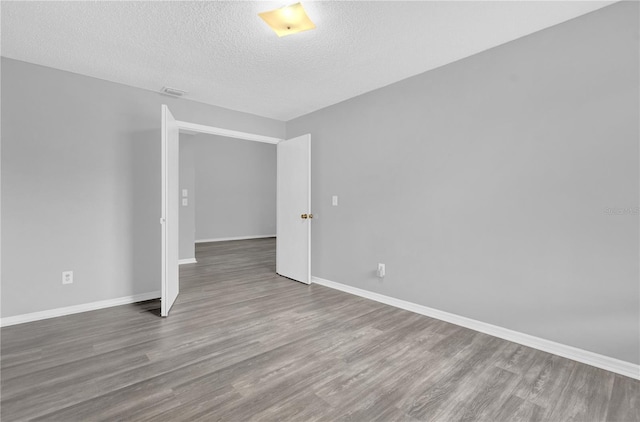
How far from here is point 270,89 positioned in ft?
11.3

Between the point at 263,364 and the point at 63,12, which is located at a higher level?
the point at 63,12

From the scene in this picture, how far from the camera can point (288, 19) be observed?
203cm

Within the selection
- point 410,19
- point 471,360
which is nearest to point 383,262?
point 471,360

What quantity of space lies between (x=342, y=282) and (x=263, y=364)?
6.34 ft

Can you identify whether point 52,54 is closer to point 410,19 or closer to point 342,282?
point 410,19

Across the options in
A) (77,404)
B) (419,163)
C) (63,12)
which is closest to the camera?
(77,404)

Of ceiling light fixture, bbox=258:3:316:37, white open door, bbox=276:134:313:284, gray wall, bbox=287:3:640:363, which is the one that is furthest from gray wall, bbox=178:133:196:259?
ceiling light fixture, bbox=258:3:316:37

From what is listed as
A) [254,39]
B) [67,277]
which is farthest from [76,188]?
[254,39]

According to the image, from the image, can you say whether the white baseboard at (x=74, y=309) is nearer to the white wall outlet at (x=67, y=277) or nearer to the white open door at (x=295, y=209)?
the white wall outlet at (x=67, y=277)

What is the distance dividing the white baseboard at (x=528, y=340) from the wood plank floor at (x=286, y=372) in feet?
0.25

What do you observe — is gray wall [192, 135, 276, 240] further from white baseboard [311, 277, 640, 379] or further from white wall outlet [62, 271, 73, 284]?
white baseboard [311, 277, 640, 379]

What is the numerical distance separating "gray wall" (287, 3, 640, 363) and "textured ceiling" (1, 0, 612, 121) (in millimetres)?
249

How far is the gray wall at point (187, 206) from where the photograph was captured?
542 centimetres

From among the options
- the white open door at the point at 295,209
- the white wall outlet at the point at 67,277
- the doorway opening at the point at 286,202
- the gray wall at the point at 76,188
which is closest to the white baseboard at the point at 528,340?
the white open door at the point at 295,209
